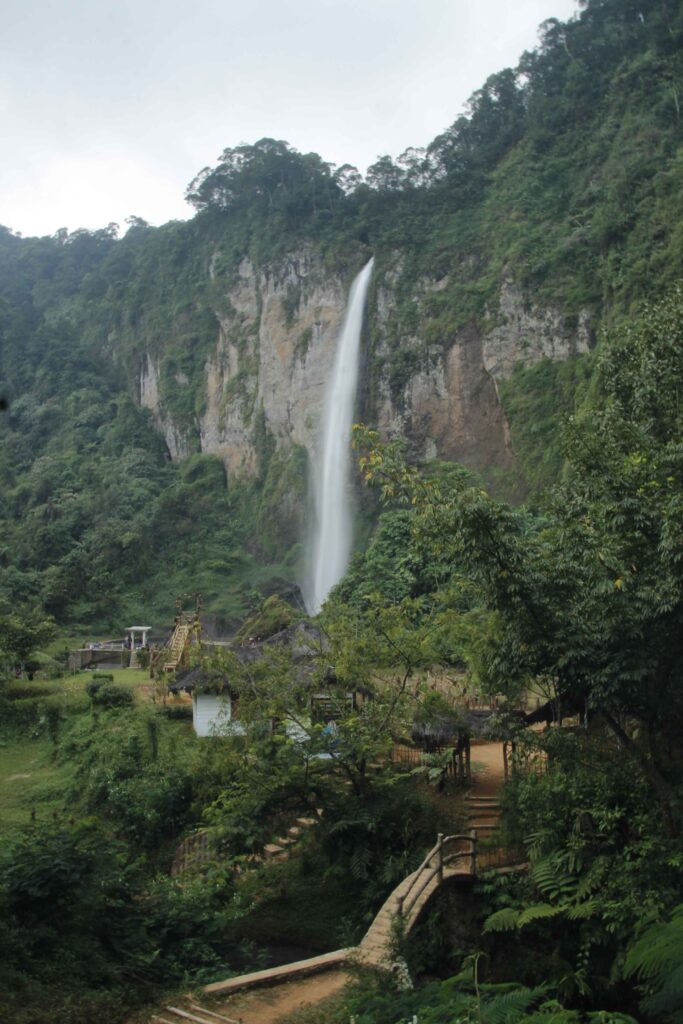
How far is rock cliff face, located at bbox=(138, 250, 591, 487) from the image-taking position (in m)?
33.3

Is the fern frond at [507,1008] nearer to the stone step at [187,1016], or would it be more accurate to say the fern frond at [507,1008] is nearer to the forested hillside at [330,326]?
the stone step at [187,1016]

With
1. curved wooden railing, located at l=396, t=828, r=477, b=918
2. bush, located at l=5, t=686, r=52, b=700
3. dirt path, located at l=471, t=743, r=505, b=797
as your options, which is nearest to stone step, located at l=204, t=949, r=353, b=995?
curved wooden railing, located at l=396, t=828, r=477, b=918

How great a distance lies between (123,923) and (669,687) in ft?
19.1

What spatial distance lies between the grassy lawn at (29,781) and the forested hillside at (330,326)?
11431mm

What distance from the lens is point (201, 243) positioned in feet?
175

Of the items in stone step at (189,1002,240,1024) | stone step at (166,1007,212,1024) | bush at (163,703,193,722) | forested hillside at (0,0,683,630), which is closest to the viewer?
stone step at (166,1007,212,1024)

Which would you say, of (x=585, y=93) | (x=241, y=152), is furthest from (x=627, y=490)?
(x=241, y=152)

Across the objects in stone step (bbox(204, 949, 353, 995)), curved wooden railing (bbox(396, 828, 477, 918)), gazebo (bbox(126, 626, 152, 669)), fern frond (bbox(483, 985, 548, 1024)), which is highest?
fern frond (bbox(483, 985, 548, 1024))

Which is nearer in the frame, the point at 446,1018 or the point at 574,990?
the point at 446,1018

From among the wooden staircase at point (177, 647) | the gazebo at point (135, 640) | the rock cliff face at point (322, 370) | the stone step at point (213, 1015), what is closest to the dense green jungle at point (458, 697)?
the stone step at point (213, 1015)

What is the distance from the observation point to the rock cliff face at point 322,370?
3328 centimetres

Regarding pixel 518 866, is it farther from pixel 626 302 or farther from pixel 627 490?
pixel 626 302

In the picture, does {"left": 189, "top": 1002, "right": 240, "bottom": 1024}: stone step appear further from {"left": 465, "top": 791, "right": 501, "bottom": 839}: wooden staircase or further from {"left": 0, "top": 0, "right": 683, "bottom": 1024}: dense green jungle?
{"left": 465, "top": 791, "right": 501, "bottom": 839}: wooden staircase

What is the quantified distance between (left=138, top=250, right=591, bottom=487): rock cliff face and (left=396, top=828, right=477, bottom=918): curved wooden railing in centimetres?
2384
